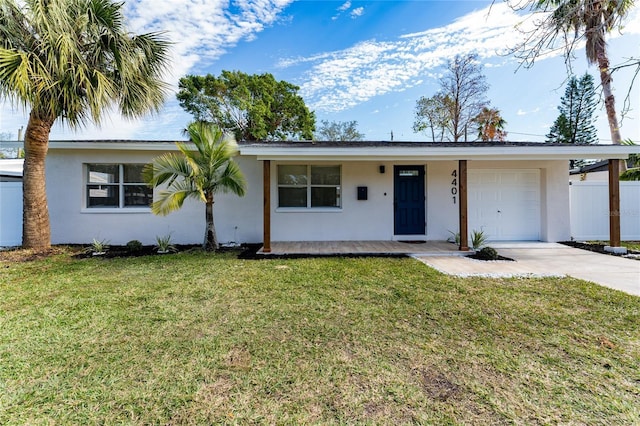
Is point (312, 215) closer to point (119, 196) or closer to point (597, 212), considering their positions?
point (119, 196)

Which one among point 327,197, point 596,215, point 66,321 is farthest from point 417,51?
point 66,321

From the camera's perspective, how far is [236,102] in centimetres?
2166

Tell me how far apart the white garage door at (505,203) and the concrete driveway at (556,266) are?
1.25 metres

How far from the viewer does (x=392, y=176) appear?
27.2ft

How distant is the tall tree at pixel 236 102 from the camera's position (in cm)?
2141

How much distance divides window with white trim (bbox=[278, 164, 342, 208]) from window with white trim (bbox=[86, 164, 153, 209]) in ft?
13.1

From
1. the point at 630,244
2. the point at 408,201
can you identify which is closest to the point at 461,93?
the point at 630,244

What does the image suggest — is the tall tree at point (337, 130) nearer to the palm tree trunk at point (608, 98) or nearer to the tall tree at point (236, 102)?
the tall tree at point (236, 102)

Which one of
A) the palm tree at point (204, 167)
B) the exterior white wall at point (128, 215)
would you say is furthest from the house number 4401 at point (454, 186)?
the palm tree at point (204, 167)

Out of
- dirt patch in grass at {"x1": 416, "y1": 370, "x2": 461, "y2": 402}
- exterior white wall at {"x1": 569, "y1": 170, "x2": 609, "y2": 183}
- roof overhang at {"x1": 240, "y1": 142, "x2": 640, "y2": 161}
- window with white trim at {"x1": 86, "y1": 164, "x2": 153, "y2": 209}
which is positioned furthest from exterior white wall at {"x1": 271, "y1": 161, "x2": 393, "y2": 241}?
exterior white wall at {"x1": 569, "y1": 170, "x2": 609, "y2": 183}

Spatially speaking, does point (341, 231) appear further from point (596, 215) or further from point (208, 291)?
point (596, 215)

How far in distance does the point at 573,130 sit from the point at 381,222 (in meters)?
24.9

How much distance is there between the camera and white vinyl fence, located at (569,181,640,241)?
8.37 meters

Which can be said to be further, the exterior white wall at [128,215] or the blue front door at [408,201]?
the blue front door at [408,201]
